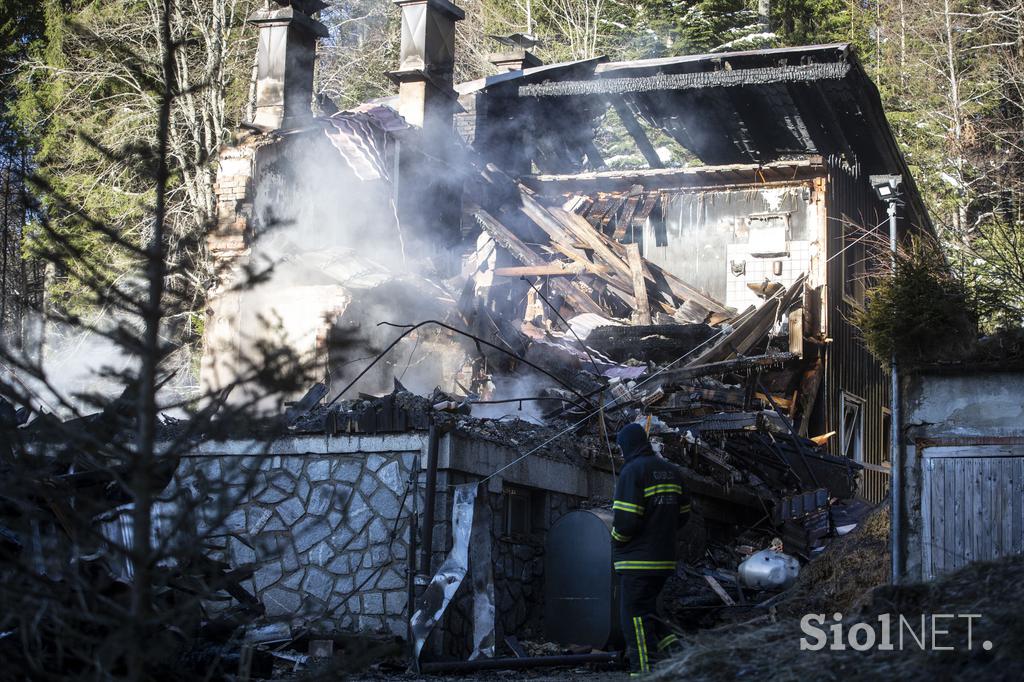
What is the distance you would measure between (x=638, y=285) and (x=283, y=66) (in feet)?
24.4

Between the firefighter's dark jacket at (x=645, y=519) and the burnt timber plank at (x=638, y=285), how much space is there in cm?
1119

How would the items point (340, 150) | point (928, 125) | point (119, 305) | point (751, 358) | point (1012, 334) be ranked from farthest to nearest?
point (928, 125), point (340, 150), point (751, 358), point (1012, 334), point (119, 305)

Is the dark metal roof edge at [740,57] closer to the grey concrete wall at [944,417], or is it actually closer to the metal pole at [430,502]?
the grey concrete wall at [944,417]

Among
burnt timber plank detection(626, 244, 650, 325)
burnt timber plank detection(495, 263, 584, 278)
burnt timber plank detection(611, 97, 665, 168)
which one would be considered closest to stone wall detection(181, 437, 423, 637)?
burnt timber plank detection(626, 244, 650, 325)

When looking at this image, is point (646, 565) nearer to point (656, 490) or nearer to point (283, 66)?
point (656, 490)

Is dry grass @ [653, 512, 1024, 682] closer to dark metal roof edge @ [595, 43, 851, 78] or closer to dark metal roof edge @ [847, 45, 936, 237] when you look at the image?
dark metal roof edge @ [847, 45, 936, 237]

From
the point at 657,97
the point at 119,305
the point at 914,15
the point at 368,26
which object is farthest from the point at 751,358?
the point at 368,26

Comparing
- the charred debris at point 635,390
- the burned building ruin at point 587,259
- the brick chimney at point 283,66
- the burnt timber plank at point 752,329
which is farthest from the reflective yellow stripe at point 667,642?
the brick chimney at point 283,66

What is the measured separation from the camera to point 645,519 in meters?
8.52

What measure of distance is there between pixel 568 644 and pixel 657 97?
39.6ft

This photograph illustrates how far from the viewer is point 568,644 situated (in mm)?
11422

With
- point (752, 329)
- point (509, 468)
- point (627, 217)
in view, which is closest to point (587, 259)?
point (627, 217)

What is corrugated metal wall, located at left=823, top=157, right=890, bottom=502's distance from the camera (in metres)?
20.3

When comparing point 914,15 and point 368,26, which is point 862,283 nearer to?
point 914,15
